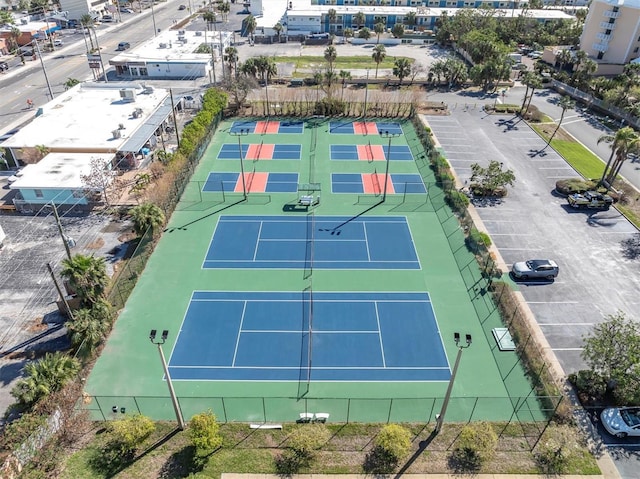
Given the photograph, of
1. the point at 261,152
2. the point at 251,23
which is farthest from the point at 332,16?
the point at 261,152

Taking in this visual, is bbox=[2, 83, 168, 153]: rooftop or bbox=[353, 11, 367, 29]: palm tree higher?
bbox=[353, 11, 367, 29]: palm tree

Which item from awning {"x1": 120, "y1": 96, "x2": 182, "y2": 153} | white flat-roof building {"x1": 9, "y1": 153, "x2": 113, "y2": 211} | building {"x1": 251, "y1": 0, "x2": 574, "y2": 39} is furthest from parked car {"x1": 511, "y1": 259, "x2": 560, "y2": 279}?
building {"x1": 251, "y1": 0, "x2": 574, "y2": 39}

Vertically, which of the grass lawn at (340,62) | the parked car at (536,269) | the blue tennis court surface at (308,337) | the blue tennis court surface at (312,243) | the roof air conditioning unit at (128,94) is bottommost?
the blue tennis court surface at (308,337)

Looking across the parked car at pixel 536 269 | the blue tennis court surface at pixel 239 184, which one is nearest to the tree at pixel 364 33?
the blue tennis court surface at pixel 239 184

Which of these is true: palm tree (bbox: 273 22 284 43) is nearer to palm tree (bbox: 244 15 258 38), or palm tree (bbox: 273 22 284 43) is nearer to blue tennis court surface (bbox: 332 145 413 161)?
palm tree (bbox: 244 15 258 38)

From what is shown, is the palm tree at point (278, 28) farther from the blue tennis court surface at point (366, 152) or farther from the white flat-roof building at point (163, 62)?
the blue tennis court surface at point (366, 152)

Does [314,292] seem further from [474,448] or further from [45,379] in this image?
[45,379]

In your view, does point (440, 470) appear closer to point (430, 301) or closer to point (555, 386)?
point (555, 386)
